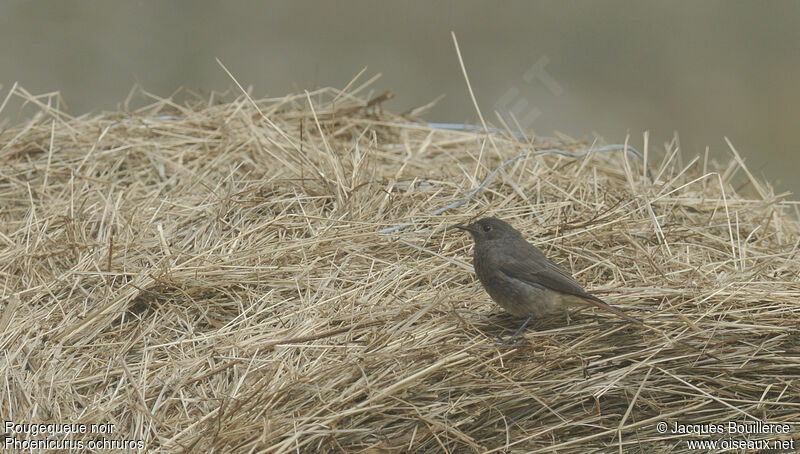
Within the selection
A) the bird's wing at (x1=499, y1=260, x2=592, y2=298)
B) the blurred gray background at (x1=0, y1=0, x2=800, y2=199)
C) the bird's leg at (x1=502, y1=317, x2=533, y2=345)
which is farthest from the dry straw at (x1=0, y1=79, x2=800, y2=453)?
the blurred gray background at (x1=0, y1=0, x2=800, y2=199)

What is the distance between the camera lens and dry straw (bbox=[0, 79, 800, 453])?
2967mm

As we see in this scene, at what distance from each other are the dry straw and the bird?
0.13 metres

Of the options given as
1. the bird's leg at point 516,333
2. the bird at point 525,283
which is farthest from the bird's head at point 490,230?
the bird's leg at point 516,333

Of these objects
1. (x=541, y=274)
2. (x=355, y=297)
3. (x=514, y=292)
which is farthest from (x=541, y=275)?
(x=355, y=297)

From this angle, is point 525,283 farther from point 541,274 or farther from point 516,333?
point 516,333

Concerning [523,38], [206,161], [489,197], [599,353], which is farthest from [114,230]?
[523,38]

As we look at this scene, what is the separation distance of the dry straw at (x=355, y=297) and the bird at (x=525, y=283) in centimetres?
13

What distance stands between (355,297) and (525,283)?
0.70m

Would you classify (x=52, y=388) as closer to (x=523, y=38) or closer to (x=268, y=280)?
(x=268, y=280)

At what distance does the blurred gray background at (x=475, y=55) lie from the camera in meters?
10.0

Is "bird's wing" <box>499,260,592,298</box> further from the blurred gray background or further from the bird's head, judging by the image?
the blurred gray background

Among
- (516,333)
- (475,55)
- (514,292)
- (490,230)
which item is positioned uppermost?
(475,55)

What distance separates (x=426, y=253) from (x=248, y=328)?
908 millimetres

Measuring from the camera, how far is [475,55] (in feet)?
35.9
